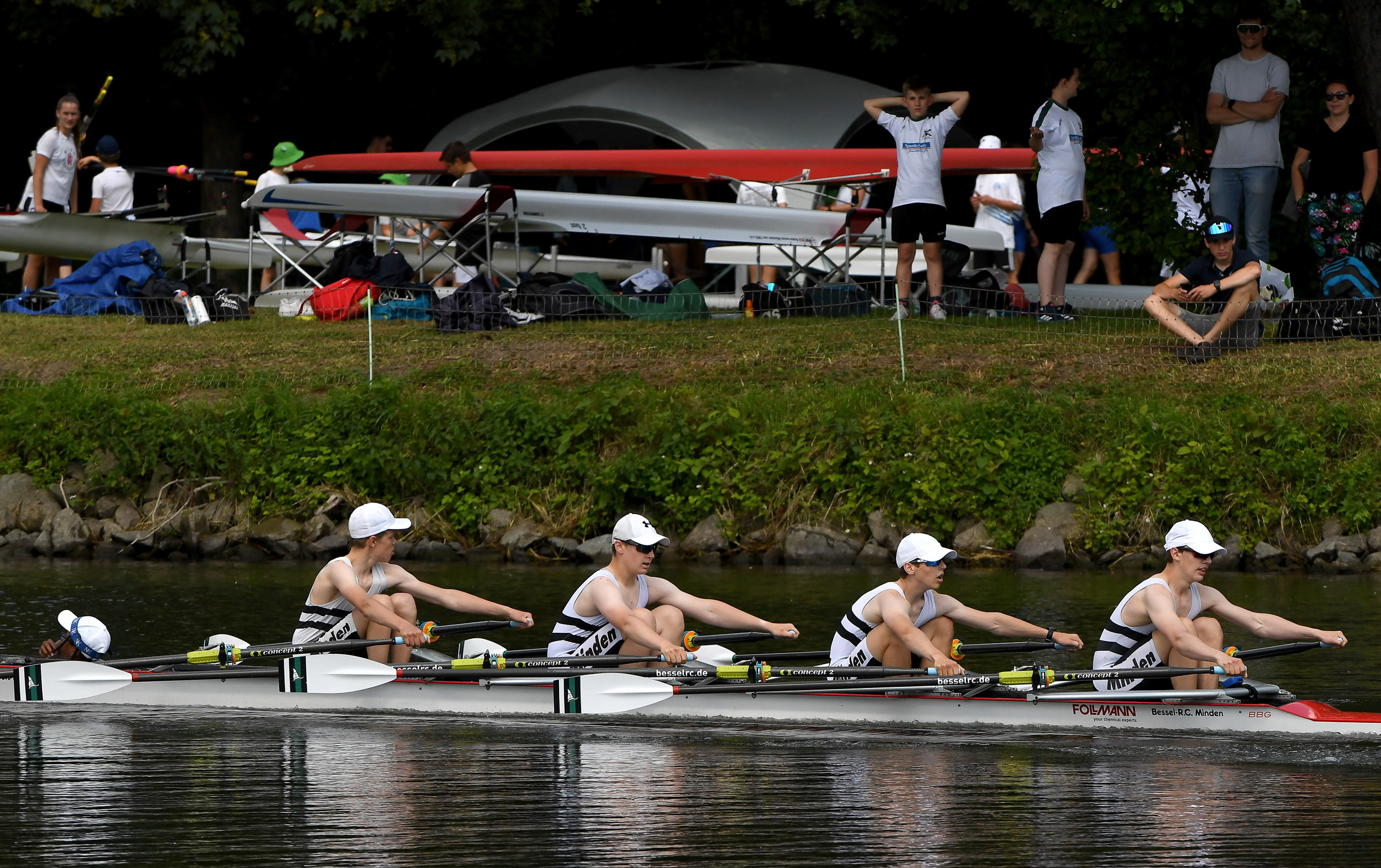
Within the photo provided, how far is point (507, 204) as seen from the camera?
19.3 metres

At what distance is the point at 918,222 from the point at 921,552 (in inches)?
312

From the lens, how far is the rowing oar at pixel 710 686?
9.80 metres

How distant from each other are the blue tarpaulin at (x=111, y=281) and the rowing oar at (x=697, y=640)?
1112cm

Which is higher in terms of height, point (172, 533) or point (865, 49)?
point (865, 49)

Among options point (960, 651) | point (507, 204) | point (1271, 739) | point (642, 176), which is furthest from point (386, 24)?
point (1271, 739)

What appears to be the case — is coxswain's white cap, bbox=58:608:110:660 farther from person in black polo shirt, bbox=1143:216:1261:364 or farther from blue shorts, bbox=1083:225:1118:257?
blue shorts, bbox=1083:225:1118:257

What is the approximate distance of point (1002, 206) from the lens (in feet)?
71.2

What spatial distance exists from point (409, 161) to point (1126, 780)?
16.7m

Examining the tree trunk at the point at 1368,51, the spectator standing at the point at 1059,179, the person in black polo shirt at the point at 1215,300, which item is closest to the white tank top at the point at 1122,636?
the person in black polo shirt at the point at 1215,300

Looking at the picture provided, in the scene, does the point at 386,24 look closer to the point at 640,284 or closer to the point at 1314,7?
the point at 640,284

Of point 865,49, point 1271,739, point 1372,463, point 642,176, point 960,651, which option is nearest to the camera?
point 1271,739

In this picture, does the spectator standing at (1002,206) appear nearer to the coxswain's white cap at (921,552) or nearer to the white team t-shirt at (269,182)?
the white team t-shirt at (269,182)

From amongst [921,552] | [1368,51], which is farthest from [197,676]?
[1368,51]

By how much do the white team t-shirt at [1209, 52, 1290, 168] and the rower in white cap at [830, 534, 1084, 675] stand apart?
7514 millimetres
